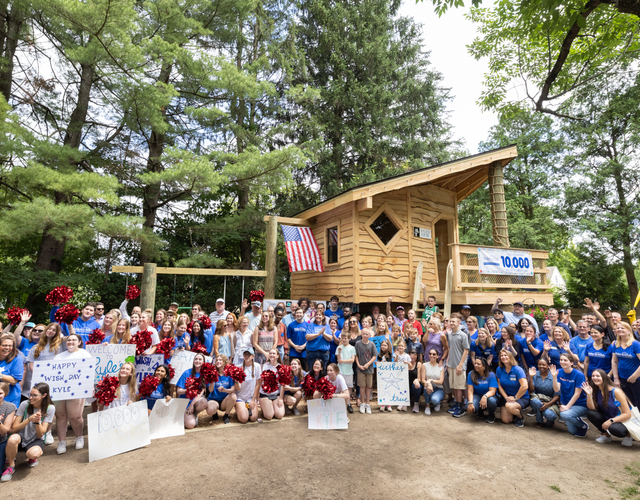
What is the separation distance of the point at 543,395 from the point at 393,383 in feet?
7.92

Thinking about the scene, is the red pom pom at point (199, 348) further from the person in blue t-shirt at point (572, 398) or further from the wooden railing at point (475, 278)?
the wooden railing at point (475, 278)

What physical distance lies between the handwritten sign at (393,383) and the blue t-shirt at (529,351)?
6.48 feet

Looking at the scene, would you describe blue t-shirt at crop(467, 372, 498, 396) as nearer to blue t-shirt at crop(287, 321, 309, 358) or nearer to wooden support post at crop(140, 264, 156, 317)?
blue t-shirt at crop(287, 321, 309, 358)

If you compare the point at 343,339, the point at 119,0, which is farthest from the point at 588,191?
the point at 119,0

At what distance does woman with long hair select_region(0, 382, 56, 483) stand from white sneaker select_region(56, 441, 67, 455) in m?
0.21

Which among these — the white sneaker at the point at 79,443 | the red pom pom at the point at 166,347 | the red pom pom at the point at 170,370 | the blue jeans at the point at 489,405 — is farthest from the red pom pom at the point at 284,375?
the blue jeans at the point at 489,405

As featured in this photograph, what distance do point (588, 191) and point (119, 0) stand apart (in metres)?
19.5

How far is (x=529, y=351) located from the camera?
605 cm

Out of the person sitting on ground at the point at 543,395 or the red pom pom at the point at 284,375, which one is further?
the red pom pom at the point at 284,375

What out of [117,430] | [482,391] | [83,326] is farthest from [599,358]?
[83,326]

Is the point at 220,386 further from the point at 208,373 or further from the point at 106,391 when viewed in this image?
the point at 106,391

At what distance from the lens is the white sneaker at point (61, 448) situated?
14.3ft

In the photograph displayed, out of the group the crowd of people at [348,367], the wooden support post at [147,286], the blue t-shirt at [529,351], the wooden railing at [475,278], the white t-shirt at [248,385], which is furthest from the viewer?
the wooden railing at [475,278]

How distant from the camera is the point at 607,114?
650 inches
